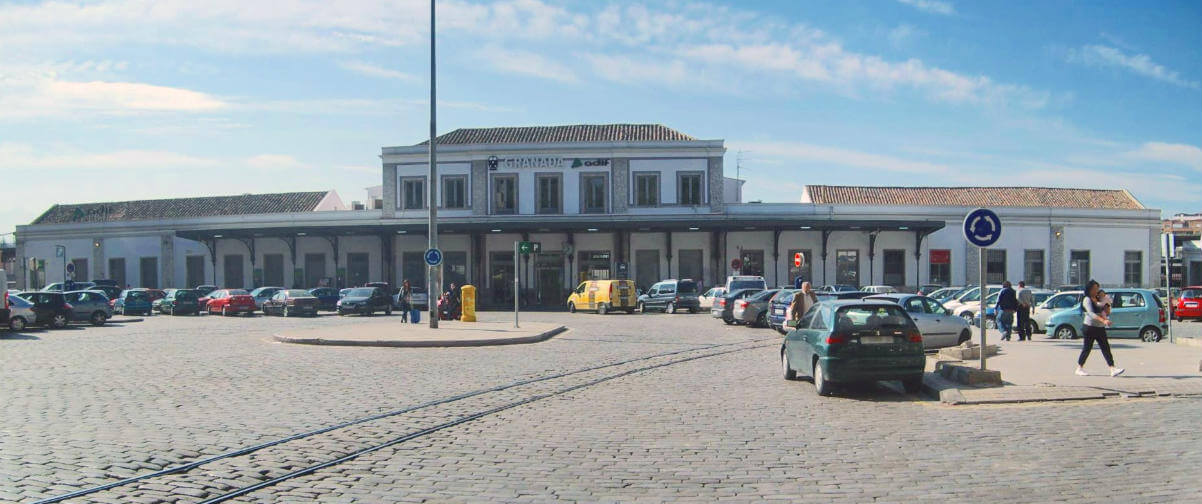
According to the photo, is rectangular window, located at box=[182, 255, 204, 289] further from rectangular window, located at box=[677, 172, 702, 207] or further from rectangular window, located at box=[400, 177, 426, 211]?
rectangular window, located at box=[677, 172, 702, 207]

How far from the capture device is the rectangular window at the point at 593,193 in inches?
2088

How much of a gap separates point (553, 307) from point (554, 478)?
1668 inches

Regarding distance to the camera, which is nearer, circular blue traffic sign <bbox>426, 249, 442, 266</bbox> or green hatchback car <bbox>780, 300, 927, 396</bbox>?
green hatchback car <bbox>780, 300, 927, 396</bbox>

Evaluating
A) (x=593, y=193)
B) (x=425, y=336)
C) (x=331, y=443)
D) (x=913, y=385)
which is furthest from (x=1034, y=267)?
(x=331, y=443)

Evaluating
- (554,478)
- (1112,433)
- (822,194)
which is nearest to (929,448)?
(1112,433)

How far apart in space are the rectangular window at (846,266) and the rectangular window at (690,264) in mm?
7812

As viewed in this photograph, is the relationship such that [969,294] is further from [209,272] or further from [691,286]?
[209,272]

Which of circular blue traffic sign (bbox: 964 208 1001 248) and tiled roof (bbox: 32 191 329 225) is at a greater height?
tiled roof (bbox: 32 191 329 225)

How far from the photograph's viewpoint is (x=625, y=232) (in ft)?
167

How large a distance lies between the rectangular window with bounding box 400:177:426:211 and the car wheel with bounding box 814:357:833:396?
44.4 metres

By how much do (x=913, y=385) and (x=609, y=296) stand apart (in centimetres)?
2794

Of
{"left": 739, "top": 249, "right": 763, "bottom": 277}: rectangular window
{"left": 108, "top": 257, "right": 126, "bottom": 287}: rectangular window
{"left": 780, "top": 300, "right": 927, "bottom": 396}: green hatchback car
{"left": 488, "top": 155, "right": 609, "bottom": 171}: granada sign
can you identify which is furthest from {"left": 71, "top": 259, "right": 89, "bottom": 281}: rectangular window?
{"left": 780, "top": 300, "right": 927, "bottom": 396}: green hatchback car

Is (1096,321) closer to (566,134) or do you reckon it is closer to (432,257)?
(432,257)

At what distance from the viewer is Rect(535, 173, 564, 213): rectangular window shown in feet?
175
